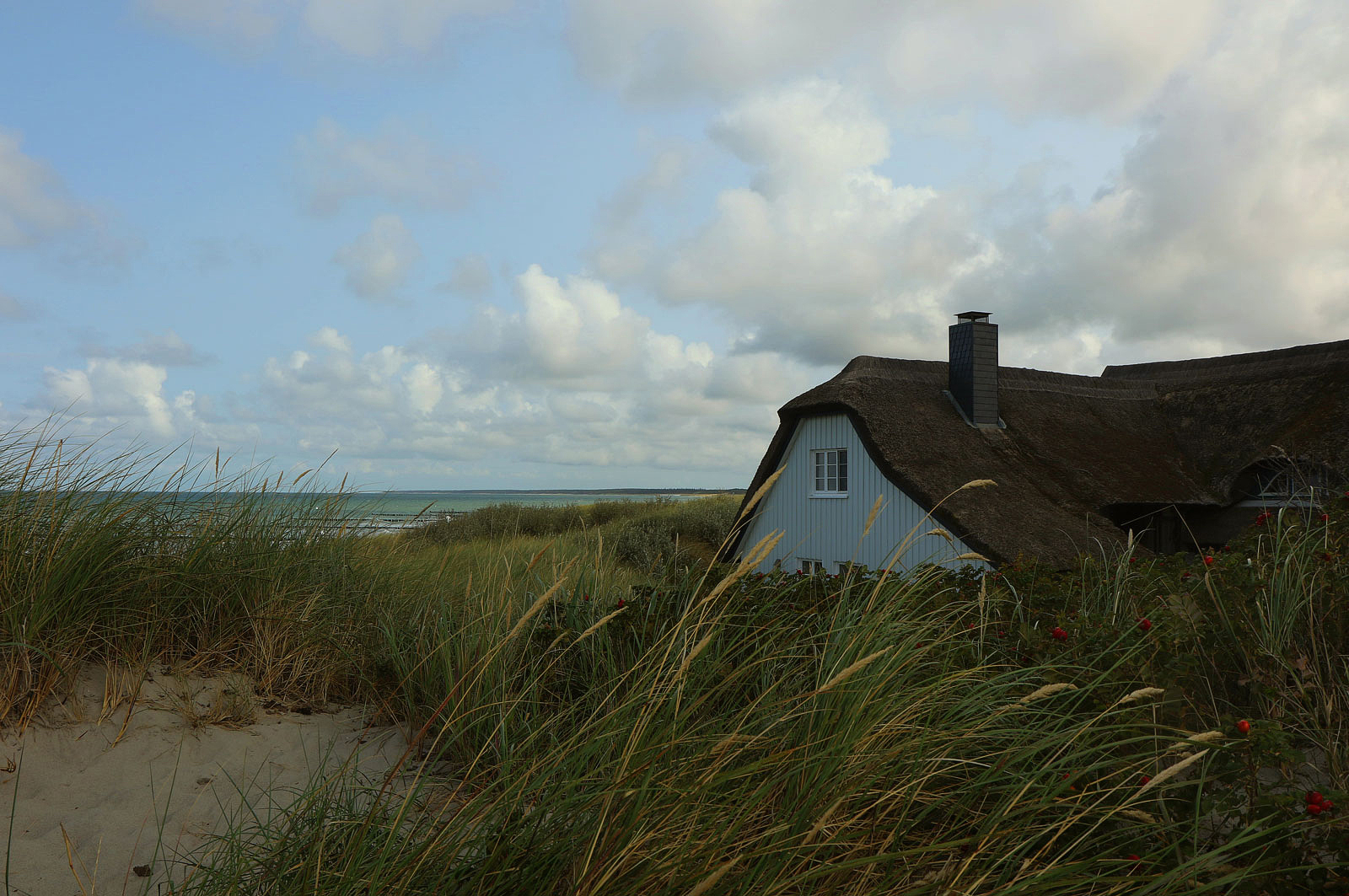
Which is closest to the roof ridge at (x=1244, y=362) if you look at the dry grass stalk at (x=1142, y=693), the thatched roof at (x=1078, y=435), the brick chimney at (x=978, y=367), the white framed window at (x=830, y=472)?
the thatched roof at (x=1078, y=435)

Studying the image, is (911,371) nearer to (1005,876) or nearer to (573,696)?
(573,696)

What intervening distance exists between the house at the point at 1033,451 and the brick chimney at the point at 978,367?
0.03m

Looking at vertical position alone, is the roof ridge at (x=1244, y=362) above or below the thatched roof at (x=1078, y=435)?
above

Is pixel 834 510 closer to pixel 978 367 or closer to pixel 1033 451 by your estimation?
pixel 1033 451

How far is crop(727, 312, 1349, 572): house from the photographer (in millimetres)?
12711

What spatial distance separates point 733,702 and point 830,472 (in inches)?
467

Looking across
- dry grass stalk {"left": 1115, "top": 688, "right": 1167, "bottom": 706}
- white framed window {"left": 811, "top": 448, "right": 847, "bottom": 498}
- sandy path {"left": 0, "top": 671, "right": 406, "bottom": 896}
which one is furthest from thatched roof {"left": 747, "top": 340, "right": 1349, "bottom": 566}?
sandy path {"left": 0, "top": 671, "right": 406, "bottom": 896}

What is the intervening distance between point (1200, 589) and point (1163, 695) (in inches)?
54.1

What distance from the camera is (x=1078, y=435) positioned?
15664 millimetres

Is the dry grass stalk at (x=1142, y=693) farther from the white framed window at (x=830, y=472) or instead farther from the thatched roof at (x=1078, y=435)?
the white framed window at (x=830, y=472)

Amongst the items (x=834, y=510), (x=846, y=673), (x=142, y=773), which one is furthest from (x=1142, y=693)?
(x=834, y=510)

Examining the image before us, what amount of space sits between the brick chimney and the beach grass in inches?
402

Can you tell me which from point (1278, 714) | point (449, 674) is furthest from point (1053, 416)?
point (449, 674)

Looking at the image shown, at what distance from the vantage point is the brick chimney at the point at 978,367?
48.8ft
